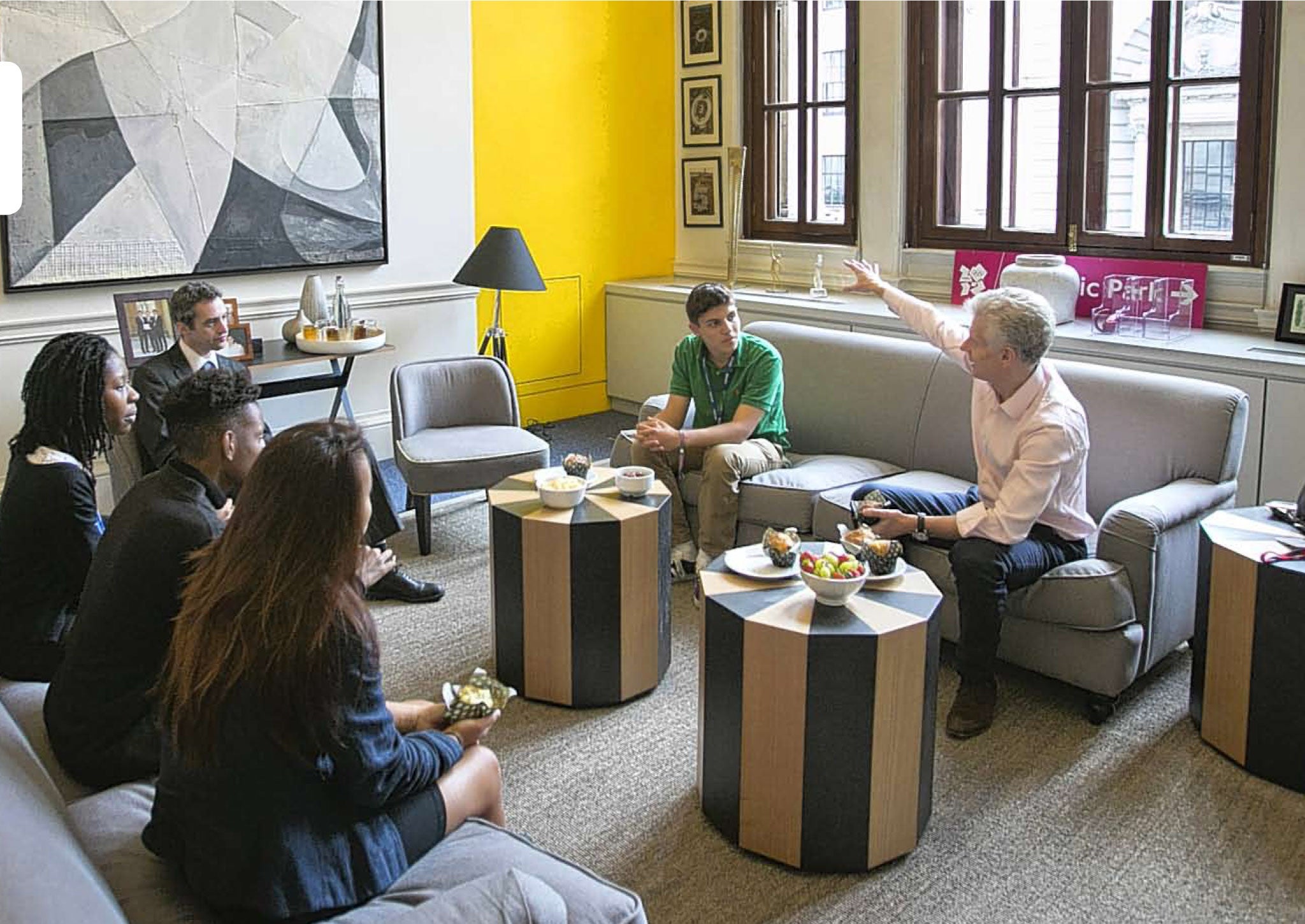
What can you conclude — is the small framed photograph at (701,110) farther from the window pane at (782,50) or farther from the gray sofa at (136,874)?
the gray sofa at (136,874)

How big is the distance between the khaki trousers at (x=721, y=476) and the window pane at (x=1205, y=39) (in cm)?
247

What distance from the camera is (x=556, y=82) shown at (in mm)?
6746

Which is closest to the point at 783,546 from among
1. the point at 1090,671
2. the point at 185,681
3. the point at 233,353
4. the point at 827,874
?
the point at 827,874

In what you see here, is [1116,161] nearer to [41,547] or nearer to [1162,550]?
[1162,550]

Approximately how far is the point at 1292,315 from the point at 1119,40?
1.44 metres

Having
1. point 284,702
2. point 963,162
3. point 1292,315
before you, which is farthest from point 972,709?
point 963,162

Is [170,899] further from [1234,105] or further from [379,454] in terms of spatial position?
[1234,105]

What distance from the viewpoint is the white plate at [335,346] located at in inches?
210

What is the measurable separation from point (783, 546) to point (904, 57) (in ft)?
12.8

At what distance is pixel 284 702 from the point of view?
1778mm

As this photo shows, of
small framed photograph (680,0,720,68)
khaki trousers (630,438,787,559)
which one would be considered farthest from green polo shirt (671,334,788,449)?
small framed photograph (680,0,720,68)

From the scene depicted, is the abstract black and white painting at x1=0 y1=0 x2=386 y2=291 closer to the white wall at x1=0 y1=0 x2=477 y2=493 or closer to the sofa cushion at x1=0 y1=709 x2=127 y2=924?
the white wall at x1=0 y1=0 x2=477 y2=493

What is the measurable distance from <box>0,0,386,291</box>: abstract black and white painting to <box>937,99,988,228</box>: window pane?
2.71m

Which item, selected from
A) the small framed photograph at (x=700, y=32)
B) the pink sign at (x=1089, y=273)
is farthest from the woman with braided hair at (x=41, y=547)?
the small framed photograph at (x=700, y=32)
